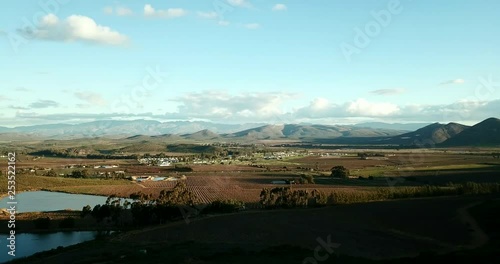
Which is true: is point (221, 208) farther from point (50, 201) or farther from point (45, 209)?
point (50, 201)

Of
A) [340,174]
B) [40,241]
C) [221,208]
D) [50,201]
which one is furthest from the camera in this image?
[340,174]

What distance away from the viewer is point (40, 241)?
58.8 m

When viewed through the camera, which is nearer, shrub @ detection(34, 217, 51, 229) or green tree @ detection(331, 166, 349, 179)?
shrub @ detection(34, 217, 51, 229)

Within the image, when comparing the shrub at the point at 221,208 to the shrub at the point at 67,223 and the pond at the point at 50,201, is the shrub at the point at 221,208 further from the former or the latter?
the pond at the point at 50,201

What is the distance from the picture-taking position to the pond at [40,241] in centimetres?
5247

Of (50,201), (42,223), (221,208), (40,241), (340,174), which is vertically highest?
(340,174)

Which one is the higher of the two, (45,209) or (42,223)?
(42,223)

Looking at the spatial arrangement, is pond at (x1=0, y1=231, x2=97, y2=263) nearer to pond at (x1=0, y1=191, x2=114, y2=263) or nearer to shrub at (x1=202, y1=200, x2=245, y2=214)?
pond at (x1=0, y1=191, x2=114, y2=263)

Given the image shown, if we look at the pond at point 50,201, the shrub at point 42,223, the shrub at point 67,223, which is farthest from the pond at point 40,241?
the pond at point 50,201

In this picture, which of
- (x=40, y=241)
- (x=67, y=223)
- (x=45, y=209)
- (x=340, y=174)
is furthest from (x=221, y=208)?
(x=340, y=174)

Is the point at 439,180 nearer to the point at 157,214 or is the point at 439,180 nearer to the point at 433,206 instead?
the point at 433,206

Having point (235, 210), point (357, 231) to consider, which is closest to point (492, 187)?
point (357, 231)

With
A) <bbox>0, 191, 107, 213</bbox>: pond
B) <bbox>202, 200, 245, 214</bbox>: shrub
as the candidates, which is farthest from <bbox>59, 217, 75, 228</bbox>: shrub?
<bbox>202, 200, 245, 214</bbox>: shrub

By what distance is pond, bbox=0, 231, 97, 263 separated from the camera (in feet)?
172
